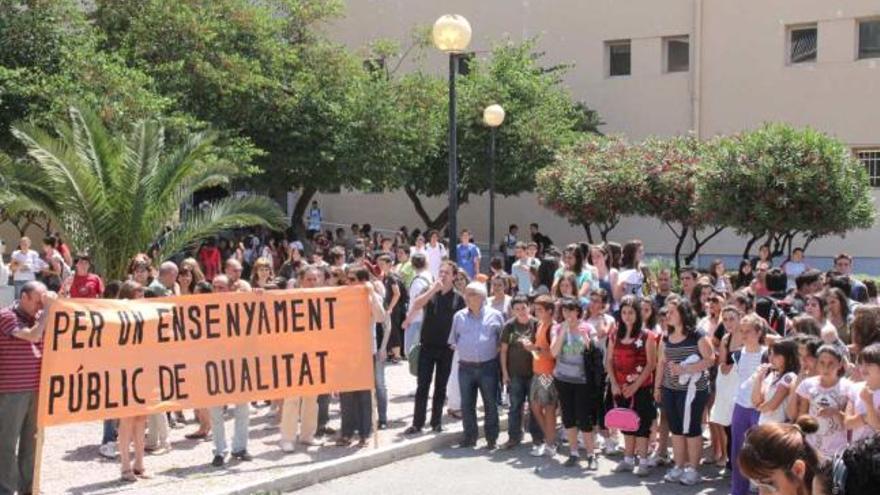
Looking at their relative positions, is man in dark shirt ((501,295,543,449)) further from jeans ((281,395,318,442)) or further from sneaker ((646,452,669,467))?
jeans ((281,395,318,442))

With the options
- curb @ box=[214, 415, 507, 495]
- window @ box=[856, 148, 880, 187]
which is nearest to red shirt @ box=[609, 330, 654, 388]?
curb @ box=[214, 415, 507, 495]

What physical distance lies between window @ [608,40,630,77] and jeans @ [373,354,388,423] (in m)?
21.0

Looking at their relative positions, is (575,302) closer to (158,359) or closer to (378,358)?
(378,358)

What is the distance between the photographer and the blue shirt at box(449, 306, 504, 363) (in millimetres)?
10664

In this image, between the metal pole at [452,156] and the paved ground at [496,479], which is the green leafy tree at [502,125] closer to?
the metal pole at [452,156]

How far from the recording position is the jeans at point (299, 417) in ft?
34.0

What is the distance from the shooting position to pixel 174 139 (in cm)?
2047

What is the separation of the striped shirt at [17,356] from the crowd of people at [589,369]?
0.01 metres

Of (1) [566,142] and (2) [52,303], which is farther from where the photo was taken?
(1) [566,142]

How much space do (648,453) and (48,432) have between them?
237 inches

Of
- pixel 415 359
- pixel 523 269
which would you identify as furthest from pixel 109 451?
pixel 523 269

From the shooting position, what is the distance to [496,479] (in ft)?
31.5

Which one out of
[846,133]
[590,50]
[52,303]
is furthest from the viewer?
[590,50]

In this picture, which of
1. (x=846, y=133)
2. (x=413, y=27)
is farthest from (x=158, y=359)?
(x=413, y=27)
